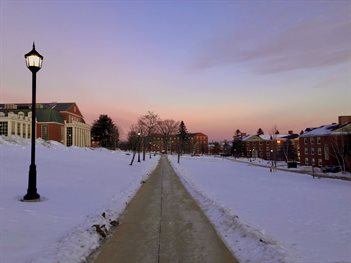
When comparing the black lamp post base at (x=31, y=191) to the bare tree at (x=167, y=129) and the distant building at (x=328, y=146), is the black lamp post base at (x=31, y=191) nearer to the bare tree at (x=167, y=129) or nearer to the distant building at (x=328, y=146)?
the distant building at (x=328, y=146)

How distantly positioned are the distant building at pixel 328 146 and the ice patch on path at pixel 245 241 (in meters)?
59.9

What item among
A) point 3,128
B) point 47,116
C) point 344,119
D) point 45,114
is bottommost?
point 3,128

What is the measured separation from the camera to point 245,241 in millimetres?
8227

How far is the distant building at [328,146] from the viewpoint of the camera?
68375 millimetres

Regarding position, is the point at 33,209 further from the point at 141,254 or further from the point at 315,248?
the point at 315,248

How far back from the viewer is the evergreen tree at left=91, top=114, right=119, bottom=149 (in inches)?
4611

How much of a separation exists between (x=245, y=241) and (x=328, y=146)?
72336 mm

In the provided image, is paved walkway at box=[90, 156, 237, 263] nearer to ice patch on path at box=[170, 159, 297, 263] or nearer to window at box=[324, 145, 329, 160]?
ice patch on path at box=[170, 159, 297, 263]

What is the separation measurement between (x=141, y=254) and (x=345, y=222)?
22.9 feet

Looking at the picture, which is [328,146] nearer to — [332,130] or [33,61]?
[332,130]

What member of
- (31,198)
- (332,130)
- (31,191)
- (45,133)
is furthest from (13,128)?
(332,130)

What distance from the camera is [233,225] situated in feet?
32.4

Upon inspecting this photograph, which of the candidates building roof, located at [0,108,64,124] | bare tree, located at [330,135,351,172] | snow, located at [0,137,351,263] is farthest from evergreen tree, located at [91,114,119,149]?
snow, located at [0,137,351,263]

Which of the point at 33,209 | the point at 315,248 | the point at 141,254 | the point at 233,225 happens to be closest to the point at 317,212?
the point at 233,225
